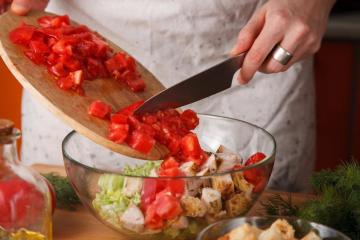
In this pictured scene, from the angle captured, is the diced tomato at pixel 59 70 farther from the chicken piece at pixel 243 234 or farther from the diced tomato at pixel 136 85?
the chicken piece at pixel 243 234

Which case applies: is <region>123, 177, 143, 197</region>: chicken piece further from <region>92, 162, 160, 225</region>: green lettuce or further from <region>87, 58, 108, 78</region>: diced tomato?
<region>87, 58, 108, 78</region>: diced tomato

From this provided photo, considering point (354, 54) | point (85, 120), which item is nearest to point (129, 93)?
point (85, 120)

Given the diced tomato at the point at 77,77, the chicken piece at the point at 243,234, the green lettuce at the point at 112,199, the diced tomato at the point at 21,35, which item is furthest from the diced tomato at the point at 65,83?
the chicken piece at the point at 243,234

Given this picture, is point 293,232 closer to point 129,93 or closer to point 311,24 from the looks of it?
point 129,93

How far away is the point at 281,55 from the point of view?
1476 millimetres

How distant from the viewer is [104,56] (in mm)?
1466

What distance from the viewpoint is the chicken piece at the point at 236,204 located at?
1237mm

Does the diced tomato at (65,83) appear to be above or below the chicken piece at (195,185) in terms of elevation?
above

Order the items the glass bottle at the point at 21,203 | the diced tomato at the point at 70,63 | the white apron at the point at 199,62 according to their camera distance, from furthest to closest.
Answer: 1. the white apron at the point at 199,62
2. the diced tomato at the point at 70,63
3. the glass bottle at the point at 21,203

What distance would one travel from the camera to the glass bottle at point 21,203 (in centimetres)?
116

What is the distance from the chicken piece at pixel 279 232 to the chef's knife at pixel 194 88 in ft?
1.19

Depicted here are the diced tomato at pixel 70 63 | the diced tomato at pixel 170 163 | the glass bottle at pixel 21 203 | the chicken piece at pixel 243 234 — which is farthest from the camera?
the diced tomato at pixel 70 63

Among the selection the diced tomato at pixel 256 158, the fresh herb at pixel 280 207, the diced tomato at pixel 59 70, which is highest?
the diced tomato at pixel 59 70

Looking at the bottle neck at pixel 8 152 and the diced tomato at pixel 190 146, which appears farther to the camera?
the diced tomato at pixel 190 146
